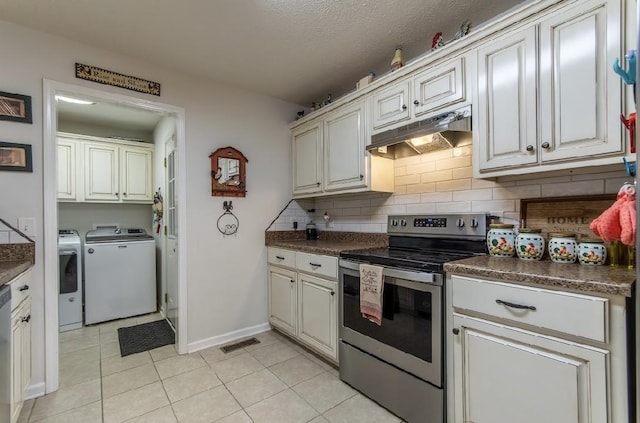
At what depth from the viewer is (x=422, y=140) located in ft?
7.00

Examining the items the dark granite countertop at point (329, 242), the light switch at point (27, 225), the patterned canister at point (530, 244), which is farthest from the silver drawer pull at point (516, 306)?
the light switch at point (27, 225)

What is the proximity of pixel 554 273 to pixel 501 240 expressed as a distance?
20.5 inches

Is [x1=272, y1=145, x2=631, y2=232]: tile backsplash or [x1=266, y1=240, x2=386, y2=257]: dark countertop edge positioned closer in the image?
[x1=272, y1=145, x2=631, y2=232]: tile backsplash

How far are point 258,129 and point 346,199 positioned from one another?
1.14 m

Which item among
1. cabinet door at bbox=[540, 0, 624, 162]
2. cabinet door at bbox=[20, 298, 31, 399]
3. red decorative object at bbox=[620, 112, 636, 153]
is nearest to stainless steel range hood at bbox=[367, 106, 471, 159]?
cabinet door at bbox=[540, 0, 624, 162]

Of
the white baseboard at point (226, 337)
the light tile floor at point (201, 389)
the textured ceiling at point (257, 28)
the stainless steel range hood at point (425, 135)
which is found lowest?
the light tile floor at point (201, 389)

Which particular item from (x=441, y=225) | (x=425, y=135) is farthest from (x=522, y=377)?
(x=425, y=135)

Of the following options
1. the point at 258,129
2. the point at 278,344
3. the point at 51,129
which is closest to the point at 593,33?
the point at 258,129

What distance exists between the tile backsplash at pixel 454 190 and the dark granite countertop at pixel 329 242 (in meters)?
0.07

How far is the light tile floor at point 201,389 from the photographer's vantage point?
1762mm

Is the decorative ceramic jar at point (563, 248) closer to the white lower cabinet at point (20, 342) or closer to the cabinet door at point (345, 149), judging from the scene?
the cabinet door at point (345, 149)

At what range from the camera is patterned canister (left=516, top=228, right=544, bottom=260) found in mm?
1608

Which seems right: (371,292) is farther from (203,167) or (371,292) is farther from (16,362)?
(16,362)

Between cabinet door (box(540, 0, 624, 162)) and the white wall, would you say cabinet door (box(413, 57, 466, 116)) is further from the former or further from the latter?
the white wall
